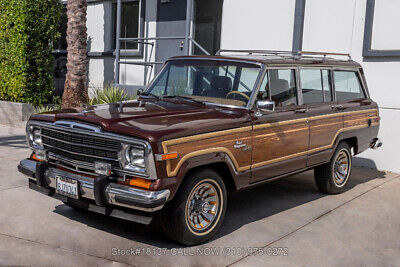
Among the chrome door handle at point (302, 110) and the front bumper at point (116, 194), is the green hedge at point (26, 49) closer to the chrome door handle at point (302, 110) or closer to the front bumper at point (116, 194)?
the front bumper at point (116, 194)

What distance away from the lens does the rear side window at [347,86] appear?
6746 millimetres

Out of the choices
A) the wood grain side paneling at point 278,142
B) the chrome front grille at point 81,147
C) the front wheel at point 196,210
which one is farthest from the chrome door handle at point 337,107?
the chrome front grille at point 81,147

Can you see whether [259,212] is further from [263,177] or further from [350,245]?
[350,245]

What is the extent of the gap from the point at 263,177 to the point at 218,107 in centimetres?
95

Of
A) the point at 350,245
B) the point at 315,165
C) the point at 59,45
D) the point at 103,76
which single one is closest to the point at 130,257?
the point at 350,245

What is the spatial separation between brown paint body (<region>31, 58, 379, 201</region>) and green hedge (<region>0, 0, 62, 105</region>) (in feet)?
23.6

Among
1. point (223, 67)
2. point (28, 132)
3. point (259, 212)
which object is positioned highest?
point (223, 67)

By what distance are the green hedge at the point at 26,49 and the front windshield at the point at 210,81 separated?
693cm

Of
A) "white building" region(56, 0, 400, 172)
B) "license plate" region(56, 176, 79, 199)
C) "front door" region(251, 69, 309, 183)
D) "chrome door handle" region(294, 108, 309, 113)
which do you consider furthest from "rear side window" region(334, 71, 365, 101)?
"license plate" region(56, 176, 79, 199)

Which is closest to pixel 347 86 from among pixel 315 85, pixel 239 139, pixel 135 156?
pixel 315 85

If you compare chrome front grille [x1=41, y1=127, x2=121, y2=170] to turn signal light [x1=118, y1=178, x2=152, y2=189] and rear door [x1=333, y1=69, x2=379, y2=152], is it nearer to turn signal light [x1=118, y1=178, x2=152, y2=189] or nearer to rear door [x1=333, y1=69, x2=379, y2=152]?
turn signal light [x1=118, y1=178, x2=152, y2=189]

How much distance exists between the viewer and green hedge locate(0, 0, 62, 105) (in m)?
11.6

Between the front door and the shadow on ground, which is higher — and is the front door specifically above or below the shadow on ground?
above

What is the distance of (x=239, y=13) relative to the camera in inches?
416
